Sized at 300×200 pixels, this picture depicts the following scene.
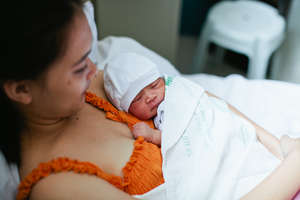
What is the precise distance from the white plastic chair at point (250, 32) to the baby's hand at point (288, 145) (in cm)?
89

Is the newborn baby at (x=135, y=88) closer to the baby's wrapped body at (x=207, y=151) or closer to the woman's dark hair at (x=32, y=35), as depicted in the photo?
the baby's wrapped body at (x=207, y=151)

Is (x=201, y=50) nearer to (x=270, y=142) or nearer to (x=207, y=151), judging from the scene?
(x=270, y=142)

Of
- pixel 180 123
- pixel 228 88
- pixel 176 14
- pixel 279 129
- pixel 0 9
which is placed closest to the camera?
pixel 0 9

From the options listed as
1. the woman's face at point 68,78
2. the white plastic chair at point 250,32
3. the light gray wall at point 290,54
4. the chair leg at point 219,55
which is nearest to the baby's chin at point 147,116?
the woman's face at point 68,78

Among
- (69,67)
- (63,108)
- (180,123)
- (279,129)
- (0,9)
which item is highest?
(0,9)

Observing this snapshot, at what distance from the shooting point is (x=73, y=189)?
781 millimetres

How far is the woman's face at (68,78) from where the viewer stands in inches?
28.7

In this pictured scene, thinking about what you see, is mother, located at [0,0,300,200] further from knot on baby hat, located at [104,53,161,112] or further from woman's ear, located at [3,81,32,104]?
knot on baby hat, located at [104,53,161,112]

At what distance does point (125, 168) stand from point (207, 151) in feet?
0.81

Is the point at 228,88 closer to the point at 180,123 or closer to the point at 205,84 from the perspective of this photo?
the point at 205,84

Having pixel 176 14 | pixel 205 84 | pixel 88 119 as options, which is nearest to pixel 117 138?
pixel 88 119

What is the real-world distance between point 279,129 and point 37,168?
87cm

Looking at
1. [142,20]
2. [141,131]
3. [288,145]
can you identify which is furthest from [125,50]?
[288,145]

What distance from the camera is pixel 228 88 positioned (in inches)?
55.8
